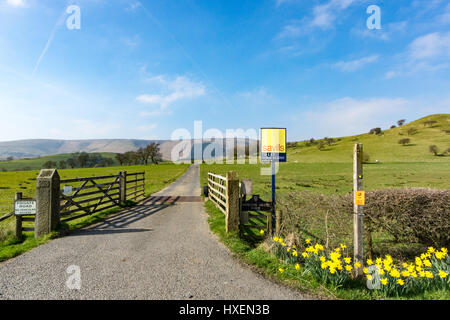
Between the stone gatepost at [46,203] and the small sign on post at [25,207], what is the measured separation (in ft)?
0.43

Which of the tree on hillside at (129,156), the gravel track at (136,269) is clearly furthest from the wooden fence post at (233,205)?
the tree on hillside at (129,156)

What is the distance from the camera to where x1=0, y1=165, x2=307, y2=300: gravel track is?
3.51 meters

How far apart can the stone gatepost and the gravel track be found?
75cm

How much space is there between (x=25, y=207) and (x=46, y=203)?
535mm

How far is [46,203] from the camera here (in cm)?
649

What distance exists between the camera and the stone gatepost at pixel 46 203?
6.39 metres

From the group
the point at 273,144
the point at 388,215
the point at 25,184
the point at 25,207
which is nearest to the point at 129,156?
the point at 25,184

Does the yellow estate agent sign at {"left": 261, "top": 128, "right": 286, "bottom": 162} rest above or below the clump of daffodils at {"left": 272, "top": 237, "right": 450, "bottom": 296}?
above

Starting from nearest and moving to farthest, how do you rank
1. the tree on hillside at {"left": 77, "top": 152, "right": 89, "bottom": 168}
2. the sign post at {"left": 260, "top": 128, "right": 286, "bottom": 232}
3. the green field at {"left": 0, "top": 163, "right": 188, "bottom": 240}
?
the sign post at {"left": 260, "top": 128, "right": 286, "bottom": 232}
the green field at {"left": 0, "top": 163, "right": 188, "bottom": 240}
the tree on hillside at {"left": 77, "top": 152, "right": 89, "bottom": 168}

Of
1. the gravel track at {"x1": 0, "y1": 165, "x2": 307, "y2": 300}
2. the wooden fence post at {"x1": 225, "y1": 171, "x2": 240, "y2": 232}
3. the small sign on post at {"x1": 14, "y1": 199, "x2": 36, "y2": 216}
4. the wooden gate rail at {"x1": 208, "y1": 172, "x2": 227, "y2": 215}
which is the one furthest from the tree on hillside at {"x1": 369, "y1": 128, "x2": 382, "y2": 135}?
the small sign on post at {"x1": 14, "y1": 199, "x2": 36, "y2": 216}

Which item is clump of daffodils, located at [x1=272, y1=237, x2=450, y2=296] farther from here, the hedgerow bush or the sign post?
the sign post

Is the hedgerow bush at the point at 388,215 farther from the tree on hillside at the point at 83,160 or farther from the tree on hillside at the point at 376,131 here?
the tree on hillside at the point at 83,160

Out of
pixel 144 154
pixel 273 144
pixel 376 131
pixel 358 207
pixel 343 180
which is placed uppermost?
pixel 376 131

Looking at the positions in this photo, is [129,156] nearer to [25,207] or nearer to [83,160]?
[83,160]
